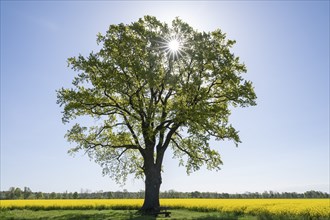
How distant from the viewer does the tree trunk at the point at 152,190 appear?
96.3ft

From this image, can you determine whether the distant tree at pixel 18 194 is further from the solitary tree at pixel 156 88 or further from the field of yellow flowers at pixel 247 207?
the solitary tree at pixel 156 88

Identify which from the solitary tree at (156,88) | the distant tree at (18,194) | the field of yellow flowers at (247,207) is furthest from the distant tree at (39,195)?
the solitary tree at (156,88)

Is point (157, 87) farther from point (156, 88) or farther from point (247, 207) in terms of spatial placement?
point (247, 207)

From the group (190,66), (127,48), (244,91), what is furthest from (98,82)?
(244,91)

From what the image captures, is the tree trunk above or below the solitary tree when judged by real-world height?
below

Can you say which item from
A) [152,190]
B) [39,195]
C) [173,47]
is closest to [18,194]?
[39,195]

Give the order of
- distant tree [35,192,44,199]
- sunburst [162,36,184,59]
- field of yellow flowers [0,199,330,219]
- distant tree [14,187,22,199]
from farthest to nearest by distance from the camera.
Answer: distant tree [14,187,22,199] → distant tree [35,192,44,199] → sunburst [162,36,184,59] → field of yellow flowers [0,199,330,219]

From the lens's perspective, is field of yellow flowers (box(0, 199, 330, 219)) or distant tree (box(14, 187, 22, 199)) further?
distant tree (box(14, 187, 22, 199))

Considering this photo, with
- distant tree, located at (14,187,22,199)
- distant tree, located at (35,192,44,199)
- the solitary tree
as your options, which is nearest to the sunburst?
the solitary tree

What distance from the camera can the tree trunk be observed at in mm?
29359

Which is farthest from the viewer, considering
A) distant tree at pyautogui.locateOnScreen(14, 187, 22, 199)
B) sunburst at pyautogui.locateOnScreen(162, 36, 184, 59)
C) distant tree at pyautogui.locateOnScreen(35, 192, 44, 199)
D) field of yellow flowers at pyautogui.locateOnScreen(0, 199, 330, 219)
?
distant tree at pyautogui.locateOnScreen(14, 187, 22, 199)

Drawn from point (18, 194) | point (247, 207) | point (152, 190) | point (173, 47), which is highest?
point (173, 47)

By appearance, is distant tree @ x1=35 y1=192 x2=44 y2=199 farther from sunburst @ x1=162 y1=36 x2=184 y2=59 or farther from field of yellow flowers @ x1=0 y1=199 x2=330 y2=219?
sunburst @ x1=162 y1=36 x2=184 y2=59

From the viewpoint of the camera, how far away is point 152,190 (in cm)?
2984
